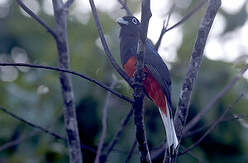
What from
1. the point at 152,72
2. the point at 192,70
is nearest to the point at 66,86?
the point at 192,70

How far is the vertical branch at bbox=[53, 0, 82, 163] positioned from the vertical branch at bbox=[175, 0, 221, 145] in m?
0.62

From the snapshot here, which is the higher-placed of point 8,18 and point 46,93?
point 8,18

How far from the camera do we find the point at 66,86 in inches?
113

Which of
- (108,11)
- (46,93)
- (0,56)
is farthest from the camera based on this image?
(0,56)

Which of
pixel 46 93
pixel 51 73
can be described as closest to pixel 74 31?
pixel 51 73

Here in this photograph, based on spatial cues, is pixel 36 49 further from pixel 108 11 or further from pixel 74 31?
pixel 108 11

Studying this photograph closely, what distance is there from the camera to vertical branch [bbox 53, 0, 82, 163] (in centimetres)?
269

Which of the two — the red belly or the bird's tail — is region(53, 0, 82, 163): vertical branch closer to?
the bird's tail

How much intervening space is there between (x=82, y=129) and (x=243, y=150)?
1.42 meters

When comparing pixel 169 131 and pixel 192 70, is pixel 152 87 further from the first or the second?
pixel 192 70

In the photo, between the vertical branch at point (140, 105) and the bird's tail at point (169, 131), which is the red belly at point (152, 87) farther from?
the vertical branch at point (140, 105)

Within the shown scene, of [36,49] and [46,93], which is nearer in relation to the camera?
[46,93]

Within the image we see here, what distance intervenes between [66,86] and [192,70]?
826 mm

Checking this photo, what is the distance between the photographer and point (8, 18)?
5.81 m
